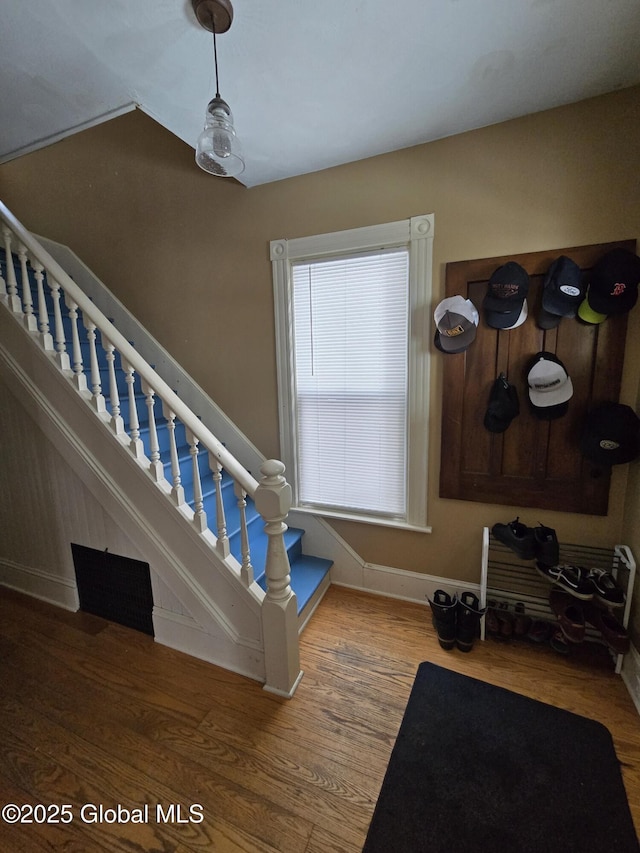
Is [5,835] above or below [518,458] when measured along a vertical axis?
below

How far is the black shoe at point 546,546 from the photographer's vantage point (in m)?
1.55

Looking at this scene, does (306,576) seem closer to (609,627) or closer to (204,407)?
(204,407)

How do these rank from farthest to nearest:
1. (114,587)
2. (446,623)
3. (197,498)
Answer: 1. (114,587)
2. (446,623)
3. (197,498)

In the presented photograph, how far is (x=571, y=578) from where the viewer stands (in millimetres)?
1552

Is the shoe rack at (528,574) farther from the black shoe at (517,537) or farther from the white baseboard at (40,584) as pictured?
Answer: the white baseboard at (40,584)

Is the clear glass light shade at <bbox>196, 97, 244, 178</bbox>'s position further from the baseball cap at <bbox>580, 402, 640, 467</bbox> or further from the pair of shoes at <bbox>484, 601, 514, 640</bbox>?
Answer: the pair of shoes at <bbox>484, 601, 514, 640</bbox>

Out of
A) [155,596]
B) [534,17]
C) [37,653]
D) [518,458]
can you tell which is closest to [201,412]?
[155,596]

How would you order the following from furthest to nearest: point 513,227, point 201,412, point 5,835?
point 201,412 < point 513,227 < point 5,835

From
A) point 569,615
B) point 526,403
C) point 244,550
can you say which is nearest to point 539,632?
point 569,615

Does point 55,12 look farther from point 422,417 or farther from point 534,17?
point 422,417

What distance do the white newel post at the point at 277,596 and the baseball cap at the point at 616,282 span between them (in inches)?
60.8

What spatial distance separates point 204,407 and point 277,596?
4.92ft

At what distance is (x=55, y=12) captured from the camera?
1.04 meters

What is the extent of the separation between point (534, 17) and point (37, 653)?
334 centimetres
